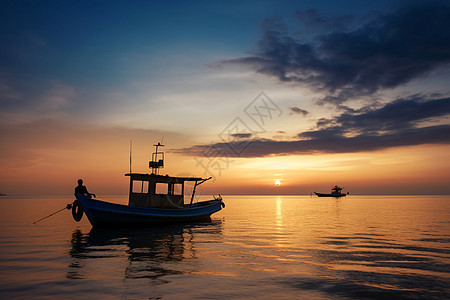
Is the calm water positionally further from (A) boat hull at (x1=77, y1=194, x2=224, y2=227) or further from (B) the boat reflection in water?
(A) boat hull at (x1=77, y1=194, x2=224, y2=227)

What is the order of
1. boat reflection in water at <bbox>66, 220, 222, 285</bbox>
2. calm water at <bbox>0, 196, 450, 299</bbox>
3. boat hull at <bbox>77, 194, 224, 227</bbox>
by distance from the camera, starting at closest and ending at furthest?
calm water at <bbox>0, 196, 450, 299</bbox>
boat reflection in water at <bbox>66, 220, 222, 285</bbox>
boat hull at <bbox>77, 194, 224, 227</bbox>

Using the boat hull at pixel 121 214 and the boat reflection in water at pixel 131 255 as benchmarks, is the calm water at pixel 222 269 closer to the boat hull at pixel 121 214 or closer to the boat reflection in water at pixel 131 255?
the boat reflection in water at pixel 131 255

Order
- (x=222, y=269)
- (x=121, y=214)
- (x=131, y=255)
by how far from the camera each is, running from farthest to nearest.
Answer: (x=121, y=214)
(x=131, y=255)
(x=222, y=269)

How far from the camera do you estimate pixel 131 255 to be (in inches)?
640

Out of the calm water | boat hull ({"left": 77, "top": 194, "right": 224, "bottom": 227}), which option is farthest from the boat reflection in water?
boat hull ({"left": 77, "top": 194, "right": 224, "bottom": 227})

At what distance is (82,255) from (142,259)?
12.3 feet

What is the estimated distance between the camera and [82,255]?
1655 cm

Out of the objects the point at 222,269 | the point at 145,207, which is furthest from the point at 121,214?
the point at 222,269

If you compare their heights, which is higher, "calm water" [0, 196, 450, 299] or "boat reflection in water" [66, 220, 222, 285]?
"boat reflection in water" [66, 220, 222, 285]

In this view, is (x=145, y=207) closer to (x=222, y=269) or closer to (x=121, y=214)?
(x=121, y=214)

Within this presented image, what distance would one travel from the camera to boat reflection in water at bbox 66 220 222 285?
12.5 m

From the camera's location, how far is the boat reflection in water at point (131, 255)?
41.2 feet

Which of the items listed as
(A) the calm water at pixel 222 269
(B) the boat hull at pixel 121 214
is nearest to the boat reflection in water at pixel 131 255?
(A) the calm water at pixel 222 269

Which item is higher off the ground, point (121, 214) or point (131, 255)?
point (121, 214)
